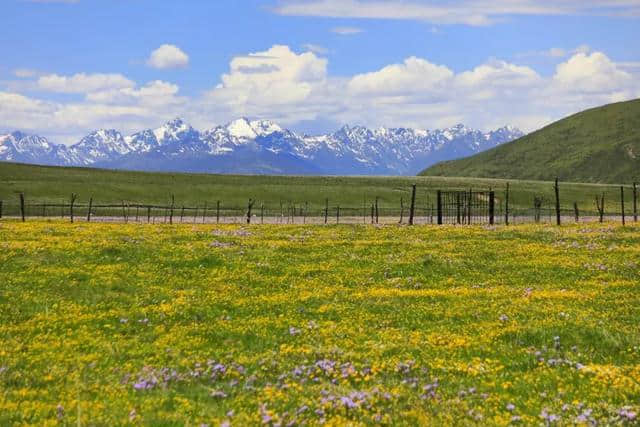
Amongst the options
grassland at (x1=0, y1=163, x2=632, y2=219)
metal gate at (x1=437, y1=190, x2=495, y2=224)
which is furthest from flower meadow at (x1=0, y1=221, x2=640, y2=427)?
grassland at (x1=0, y1=163, x2=632, y2=219)

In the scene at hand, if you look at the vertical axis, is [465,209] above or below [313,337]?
above

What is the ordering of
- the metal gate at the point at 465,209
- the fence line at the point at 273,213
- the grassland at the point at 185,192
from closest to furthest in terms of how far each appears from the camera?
the metal gate at the point at 465,209 < the fence line at the point at 273,213 < the grassland at the point at 185,192

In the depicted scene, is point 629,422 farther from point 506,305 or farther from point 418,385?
point 506,305

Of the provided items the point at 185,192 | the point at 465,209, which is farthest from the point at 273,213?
the point at 465,209

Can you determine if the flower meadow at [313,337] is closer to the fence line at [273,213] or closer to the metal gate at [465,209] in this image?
the metal gate at [465,209]

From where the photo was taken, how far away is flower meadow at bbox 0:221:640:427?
12.0 metres

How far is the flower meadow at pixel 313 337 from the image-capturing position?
39.5ft

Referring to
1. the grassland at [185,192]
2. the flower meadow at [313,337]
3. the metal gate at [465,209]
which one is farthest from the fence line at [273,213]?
the flower meadow at [313,337]

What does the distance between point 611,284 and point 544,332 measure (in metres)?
10.3

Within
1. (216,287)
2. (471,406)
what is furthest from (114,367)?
(216,287)

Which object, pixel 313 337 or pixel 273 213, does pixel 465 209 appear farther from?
pixel 313 337

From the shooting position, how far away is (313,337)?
18.2m

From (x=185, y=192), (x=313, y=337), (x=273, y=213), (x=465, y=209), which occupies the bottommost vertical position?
(x=273, y=213)

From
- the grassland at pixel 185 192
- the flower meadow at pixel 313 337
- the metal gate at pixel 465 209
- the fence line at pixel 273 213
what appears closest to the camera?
the flower meadow at pixel 313 337
